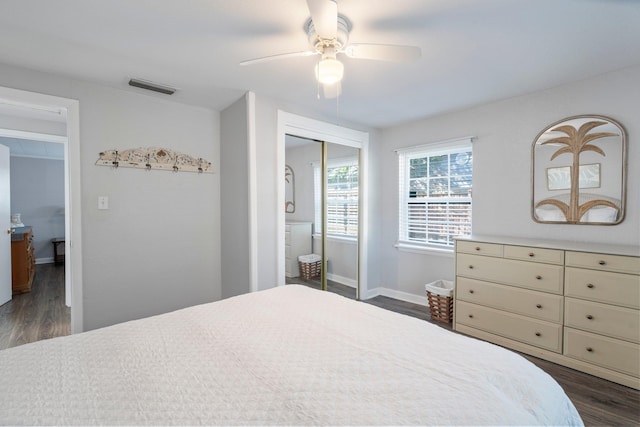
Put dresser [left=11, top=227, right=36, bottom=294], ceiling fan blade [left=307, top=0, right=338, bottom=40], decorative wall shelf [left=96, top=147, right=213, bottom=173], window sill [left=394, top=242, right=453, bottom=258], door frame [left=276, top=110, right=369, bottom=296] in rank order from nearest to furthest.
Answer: ceiling fan blade [left=307, top=0, right=338, bottom=40] < decorative wall shelf [left=96, top=147, right=213, bottom=173] < door frame [left=276, top=110, right=369, bottom=296] < window sill [left=394, top=242, right=453, bottom=258] < dresser [left=11, top=227, right=36, bottom=294]

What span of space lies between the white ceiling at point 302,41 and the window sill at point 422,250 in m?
1.69

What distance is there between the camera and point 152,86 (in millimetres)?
2457

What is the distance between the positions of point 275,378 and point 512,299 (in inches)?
92.5

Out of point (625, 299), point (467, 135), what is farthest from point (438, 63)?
point (625, 299)

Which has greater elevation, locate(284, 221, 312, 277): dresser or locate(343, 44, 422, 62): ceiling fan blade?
locate(343, 44, 422, 62): ceiling fan blade

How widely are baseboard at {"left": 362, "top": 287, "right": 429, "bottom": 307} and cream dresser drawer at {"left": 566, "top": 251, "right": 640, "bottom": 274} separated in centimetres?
165

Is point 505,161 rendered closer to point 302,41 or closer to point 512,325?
point 512,325

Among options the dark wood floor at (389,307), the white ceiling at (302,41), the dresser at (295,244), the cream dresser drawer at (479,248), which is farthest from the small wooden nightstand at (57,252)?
the cream dresser drawer at (479,248)

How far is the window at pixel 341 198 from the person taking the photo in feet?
11.6

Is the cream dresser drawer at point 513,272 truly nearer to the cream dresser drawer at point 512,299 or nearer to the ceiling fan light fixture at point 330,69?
the cream dresser drawer at point 512,299

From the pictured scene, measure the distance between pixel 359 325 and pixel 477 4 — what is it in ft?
5.63

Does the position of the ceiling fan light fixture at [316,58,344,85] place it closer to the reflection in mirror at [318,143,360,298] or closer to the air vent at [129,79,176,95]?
the air vent at [129,79,176,95]

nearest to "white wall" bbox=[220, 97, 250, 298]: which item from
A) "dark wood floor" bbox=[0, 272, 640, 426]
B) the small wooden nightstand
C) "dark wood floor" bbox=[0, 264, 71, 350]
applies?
"dark wood floor" bbox=[0, 272, 640, 426]

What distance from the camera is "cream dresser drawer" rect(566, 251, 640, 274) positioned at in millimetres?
1953
